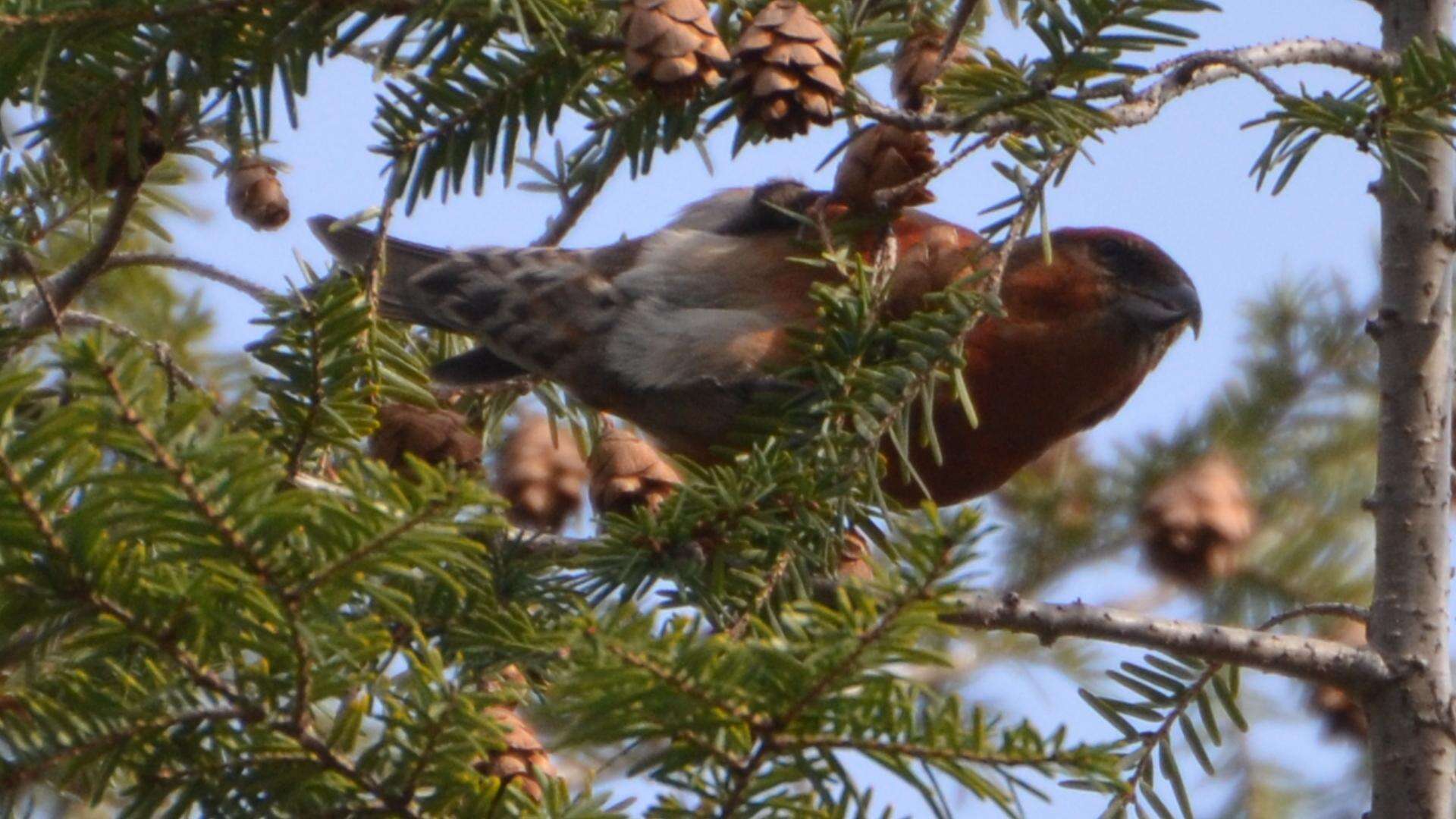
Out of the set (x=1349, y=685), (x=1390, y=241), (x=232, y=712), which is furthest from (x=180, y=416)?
(x=1390, y=241)

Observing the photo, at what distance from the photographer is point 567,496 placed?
2.54 meters

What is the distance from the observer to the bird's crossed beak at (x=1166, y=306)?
2631mm

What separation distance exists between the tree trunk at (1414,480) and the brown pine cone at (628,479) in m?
0.87

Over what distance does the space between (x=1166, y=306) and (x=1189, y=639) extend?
0.90 m

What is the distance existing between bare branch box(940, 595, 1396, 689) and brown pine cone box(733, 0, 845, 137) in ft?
2.01

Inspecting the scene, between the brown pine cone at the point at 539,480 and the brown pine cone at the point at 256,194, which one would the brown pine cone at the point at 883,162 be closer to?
the brown pine cone at the point at 539,480

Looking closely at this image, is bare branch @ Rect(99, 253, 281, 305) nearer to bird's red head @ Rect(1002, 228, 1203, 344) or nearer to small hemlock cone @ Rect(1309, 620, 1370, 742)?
bird's red head @ Rect(1002, 228, 1203, 344)

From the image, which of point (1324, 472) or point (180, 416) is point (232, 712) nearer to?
point (180, 416)

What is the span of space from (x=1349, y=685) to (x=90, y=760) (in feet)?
4.60

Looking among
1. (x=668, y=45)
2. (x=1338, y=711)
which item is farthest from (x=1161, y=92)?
(x=1338, y=711)

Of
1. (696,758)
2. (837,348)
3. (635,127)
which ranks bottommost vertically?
(696,758)

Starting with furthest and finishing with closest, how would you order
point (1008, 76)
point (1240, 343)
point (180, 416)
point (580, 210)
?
1. point (1240, 343)
2. point (580, 210)
3. point (1008, 76)
4. point (180, 416)

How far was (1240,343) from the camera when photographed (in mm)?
3389

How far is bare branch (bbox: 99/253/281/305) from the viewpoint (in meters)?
2.33
